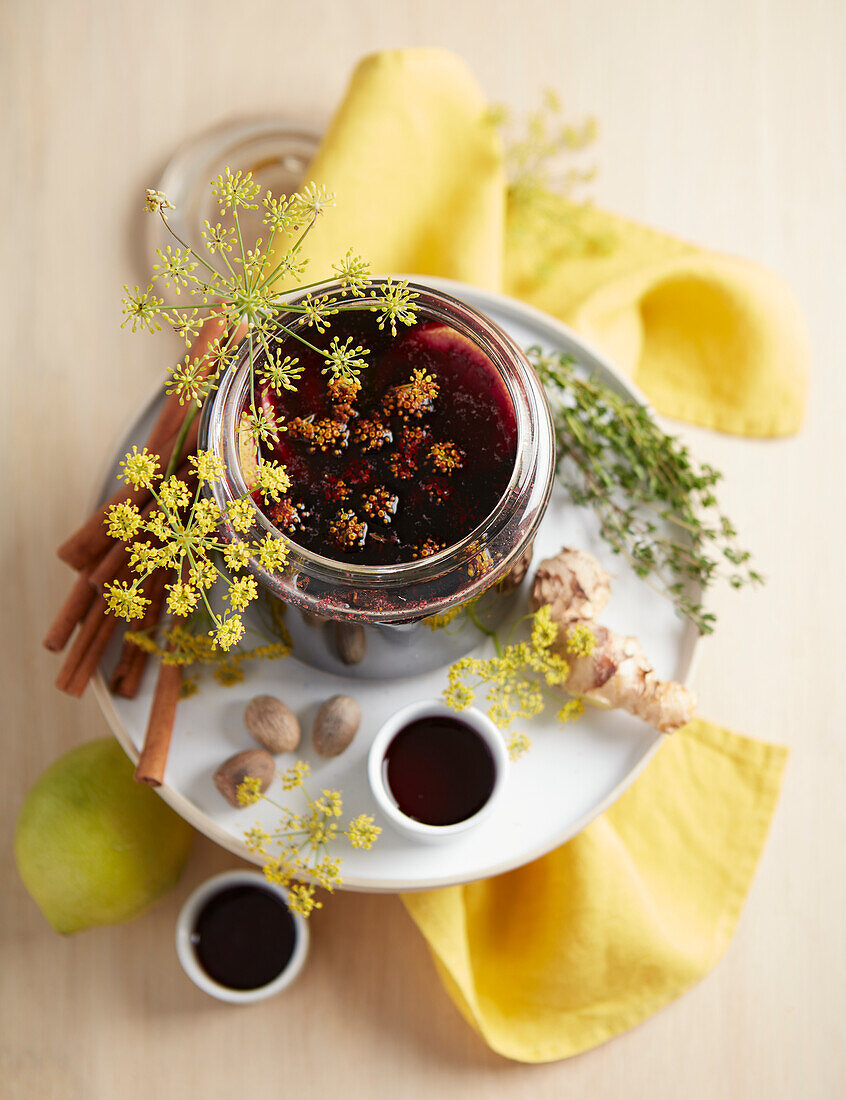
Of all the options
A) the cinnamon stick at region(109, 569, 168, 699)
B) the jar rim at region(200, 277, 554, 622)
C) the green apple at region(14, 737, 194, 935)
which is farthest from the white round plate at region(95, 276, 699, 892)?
the jar rim at region(200, 277, 554, 622)

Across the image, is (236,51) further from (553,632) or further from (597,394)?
(553,632)

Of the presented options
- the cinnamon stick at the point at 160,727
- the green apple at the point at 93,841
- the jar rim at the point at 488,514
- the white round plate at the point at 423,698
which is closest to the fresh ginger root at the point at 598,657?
the white round plate at the point at 423,698

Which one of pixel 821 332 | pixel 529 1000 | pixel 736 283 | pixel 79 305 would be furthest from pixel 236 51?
pixel 529 1000

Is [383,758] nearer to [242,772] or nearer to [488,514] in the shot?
[242,772]

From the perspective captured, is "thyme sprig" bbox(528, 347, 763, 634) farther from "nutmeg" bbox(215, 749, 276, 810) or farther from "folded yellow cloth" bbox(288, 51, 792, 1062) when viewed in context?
"nutmeg" bbox(215, 749, 276, 810)

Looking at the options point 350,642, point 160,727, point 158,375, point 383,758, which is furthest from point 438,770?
point 158,375
